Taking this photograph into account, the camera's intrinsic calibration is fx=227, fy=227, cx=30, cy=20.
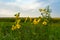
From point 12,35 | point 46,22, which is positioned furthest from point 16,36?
point 46,22

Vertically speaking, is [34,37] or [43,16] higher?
[43,16]

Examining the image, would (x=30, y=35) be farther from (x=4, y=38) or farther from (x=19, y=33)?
(x=4, y=38)

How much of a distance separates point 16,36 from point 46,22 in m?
0.95

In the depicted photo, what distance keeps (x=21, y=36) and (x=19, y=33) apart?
0.11 meters

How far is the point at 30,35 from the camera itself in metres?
6.33

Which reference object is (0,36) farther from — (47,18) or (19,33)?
(47,18)

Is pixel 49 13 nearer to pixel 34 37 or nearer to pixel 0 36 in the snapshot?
pixel 34 37

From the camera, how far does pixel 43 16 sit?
20.7 ft

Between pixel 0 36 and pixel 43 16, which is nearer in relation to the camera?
pixel 43 16

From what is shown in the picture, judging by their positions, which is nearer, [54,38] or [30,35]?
[30,35]

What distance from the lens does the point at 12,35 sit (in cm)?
667

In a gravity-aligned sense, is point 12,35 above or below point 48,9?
below

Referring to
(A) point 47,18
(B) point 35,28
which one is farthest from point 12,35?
(A) point 47,18

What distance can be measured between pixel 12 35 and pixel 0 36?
378 mm
